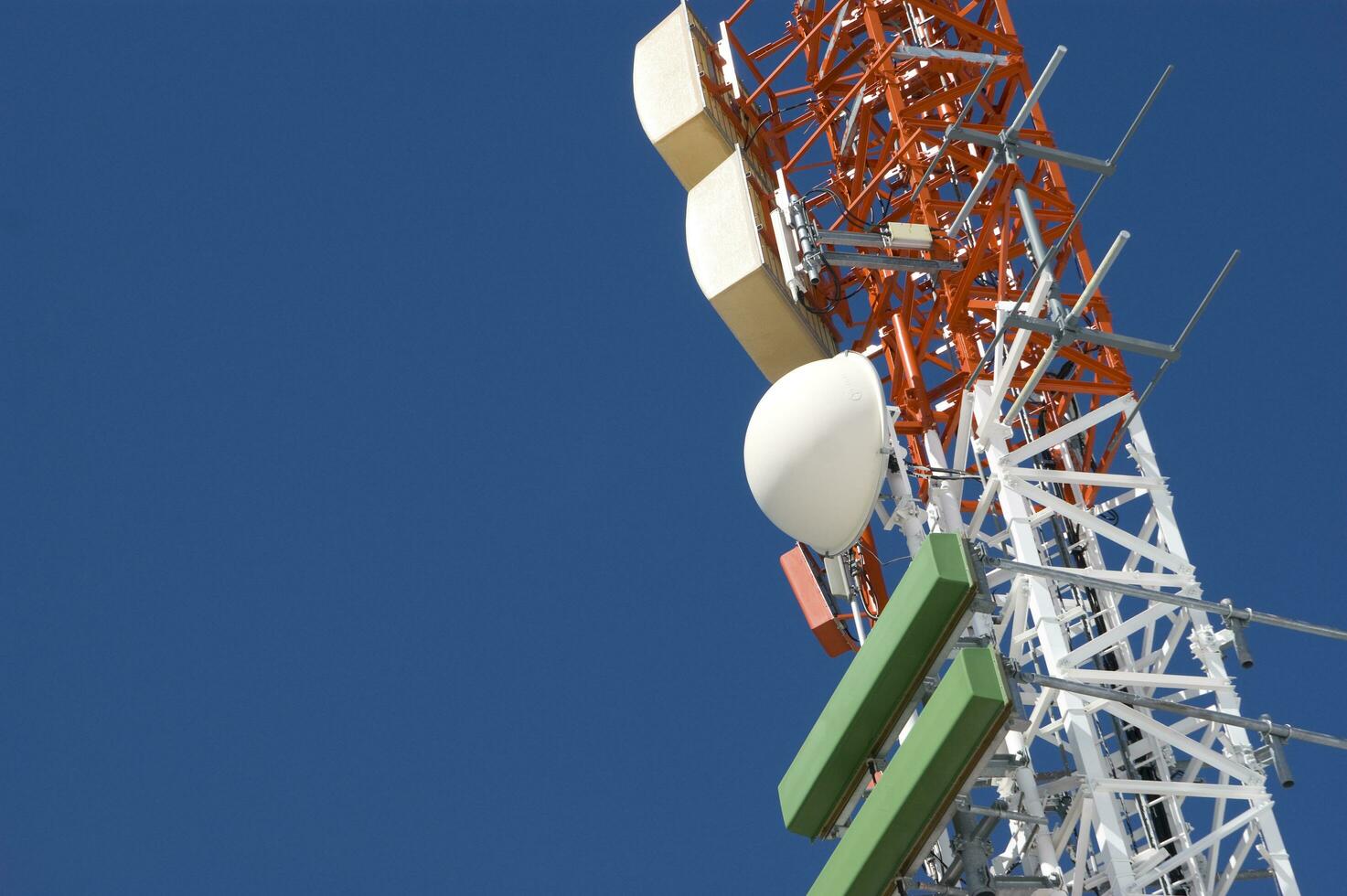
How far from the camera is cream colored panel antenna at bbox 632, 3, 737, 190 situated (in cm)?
3058

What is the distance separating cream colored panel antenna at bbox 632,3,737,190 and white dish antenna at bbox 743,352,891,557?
742cm

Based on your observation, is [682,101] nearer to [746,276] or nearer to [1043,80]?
[746,276]

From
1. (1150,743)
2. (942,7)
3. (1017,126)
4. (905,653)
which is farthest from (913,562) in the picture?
(942,7)

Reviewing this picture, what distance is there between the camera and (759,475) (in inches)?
965

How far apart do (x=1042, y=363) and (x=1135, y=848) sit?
669 cm

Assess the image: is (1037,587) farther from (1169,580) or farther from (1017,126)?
(1017,126)

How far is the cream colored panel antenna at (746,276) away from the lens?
91.4 ft

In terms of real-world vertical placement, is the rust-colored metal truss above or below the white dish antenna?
above

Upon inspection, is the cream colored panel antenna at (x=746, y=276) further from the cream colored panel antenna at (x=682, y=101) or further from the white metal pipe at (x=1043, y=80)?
the white metal pipe at (x=1043, y=80)

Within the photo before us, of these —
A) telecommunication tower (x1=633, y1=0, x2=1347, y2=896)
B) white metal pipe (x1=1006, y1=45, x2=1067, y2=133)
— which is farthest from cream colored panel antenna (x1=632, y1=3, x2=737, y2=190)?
white metal pipe (x1=1006, y1=45, x2=1067, y2=133)

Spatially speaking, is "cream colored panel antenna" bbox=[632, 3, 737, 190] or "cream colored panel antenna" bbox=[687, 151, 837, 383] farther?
"cream colored panel antenna" bbox=[632, 3, 737, 190]

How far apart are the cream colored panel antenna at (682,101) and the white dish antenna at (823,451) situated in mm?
7421

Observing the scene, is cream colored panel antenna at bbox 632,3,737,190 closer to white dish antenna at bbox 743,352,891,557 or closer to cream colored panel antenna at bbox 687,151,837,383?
cream colored panel antenna at bbox 687,151,837,383

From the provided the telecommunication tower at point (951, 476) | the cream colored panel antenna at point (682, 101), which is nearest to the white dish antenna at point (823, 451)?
the telecommunication tower at point (951, 476)
